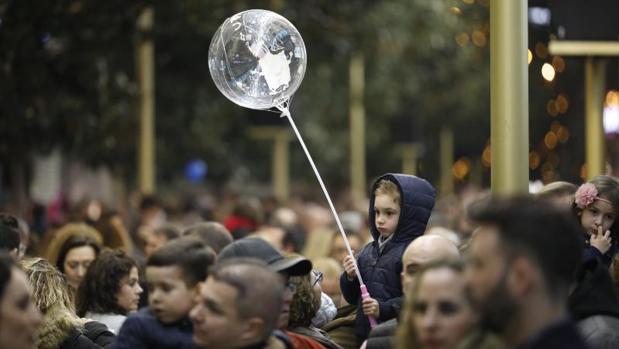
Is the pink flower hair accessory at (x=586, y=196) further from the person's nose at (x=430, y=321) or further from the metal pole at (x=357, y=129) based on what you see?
the metal pole at (x=357, y=129)

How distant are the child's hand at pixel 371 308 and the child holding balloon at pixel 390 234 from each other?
0.23 m

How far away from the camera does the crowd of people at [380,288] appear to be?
4980 millimetres

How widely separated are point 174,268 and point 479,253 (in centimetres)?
173

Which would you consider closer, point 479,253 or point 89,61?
point 479,253

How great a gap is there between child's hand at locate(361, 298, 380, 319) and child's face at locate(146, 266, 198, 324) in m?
1.36

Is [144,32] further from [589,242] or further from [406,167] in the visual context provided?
[406,167]

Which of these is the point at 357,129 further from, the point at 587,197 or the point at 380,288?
the point at 380,288

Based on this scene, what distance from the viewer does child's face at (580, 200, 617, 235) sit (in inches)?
312

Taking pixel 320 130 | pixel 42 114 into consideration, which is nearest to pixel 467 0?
pixel 42 114

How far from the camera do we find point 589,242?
789 centimetres

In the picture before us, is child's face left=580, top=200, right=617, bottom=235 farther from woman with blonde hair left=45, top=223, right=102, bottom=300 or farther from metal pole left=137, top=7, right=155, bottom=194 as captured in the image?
metal pole left=137, top=7, right=155, bottom=194

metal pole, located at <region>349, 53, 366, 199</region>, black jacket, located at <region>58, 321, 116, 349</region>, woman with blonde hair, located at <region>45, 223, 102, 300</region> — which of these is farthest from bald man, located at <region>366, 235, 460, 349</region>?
metal pole, located at <region>349, 53, 366, 199</region>

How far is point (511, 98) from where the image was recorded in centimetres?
709

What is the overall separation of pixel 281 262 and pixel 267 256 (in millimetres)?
86
